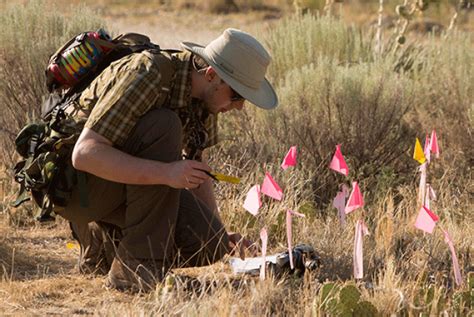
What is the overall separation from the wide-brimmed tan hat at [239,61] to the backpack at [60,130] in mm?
262

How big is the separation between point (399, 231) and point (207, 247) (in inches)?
44.4

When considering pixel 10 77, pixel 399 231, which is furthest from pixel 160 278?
pixel 10 77

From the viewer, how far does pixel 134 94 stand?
13.2 ft

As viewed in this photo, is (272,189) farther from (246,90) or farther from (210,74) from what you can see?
(210,74)

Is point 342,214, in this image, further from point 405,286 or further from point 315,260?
point 405,286

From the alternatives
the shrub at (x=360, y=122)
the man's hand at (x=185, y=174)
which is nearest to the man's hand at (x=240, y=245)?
the man's hand at (x=185, y=174)

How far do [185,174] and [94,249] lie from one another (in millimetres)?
867

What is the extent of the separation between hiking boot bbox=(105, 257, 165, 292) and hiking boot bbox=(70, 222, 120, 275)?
0.23 metres

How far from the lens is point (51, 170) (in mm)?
4164

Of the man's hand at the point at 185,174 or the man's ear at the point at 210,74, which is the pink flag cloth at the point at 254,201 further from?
the man's ear at the point at 210,74

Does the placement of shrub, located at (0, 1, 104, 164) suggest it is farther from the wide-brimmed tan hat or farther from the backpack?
the wide-brimmed tan hat

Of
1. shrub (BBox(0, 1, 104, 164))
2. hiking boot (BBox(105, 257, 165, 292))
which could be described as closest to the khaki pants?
hiking boot (BBox(105, 257, 165, 292))

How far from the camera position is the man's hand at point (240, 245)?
172 inches

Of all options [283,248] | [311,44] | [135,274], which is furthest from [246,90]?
[311,44]
